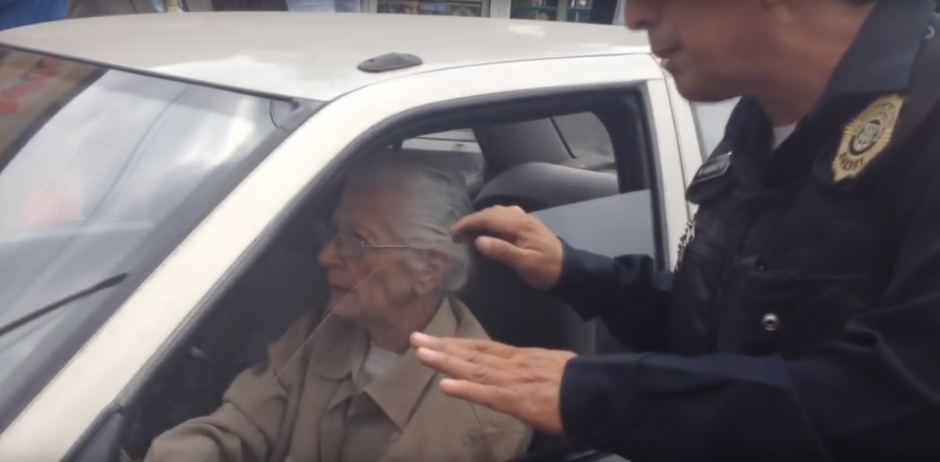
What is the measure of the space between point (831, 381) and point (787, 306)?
6.4 inches

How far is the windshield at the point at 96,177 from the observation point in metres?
1.32

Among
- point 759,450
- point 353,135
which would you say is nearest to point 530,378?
point 759,450

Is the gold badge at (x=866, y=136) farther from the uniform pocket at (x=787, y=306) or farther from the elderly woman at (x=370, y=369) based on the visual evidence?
the elderly woman at (x=370, y=369)

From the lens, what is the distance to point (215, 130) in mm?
1518

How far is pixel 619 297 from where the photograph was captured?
1.74 meters

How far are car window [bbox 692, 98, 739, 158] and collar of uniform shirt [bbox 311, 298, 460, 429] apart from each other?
725mm

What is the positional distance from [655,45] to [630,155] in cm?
50

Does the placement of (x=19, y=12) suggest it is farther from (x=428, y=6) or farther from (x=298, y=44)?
(x=428, y=6)

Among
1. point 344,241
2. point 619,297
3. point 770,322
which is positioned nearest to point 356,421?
point 344,241

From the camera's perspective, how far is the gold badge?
118 centimetres

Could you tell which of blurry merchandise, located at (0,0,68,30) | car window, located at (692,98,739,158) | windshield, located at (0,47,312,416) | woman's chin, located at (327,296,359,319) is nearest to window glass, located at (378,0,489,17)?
blurry merchandise, located at (0,0,68,30)

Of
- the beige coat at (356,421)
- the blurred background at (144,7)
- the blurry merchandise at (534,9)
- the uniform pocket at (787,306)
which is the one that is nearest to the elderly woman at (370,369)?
the beige coat at (356,421)

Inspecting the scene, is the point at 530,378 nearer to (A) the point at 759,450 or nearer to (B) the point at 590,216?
(A) the point at 759,450

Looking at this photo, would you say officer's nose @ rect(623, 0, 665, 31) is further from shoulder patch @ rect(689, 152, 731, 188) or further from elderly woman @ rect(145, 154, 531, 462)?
elderly woman @ rect(145, 154, 531, 462)
